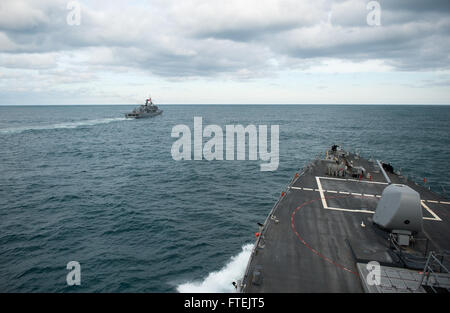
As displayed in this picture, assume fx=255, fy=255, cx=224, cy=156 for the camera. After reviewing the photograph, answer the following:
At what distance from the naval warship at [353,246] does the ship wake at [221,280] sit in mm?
4979

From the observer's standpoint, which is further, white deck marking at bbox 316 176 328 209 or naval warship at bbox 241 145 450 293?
white deck marking at bbox 316 176 328 209

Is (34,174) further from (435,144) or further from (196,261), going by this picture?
(435,144)

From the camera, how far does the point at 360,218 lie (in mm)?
27594

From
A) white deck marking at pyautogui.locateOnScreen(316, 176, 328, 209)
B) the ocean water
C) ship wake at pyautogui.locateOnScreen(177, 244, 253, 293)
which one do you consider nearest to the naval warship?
white deck marking at pyautogui.locateOnScreen(316, 176, 328, 209)

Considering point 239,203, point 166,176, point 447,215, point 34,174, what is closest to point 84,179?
point 34,174

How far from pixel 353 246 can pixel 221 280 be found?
1227 cm

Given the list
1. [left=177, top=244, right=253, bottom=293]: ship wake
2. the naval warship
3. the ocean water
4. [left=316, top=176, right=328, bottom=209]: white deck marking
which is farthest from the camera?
[left=316, top=176, right=328, bottom=209]: white deck marking

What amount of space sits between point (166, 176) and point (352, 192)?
3762 cm

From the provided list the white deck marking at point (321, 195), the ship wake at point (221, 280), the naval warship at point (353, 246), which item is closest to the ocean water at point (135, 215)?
the ship wake at point (221, 280)

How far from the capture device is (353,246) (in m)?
21.9

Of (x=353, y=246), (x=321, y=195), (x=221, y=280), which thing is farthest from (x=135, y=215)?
(x=353, y=246)

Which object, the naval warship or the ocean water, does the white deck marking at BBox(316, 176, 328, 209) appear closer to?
the naval warship

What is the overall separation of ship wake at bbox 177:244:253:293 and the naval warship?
4979mm

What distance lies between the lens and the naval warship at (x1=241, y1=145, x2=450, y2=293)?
17250 mm
